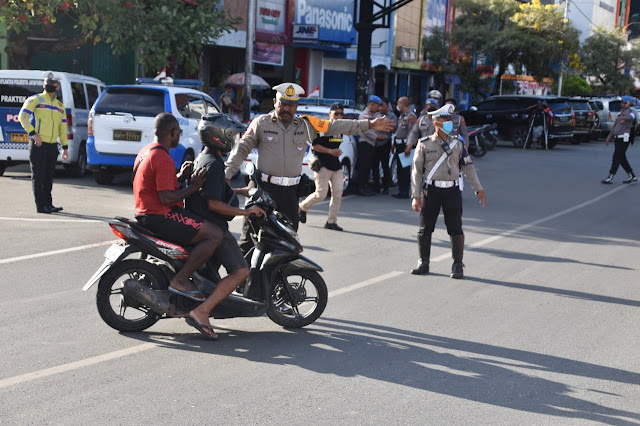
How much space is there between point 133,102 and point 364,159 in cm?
425

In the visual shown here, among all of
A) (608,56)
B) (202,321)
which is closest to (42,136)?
(202,321)

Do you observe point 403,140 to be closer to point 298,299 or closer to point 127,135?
point 127,135

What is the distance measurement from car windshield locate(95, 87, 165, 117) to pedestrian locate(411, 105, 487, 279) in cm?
730

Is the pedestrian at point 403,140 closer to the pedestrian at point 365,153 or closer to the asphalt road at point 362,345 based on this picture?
the pedestrian at point 365,153

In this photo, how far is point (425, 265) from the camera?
9.25 metres

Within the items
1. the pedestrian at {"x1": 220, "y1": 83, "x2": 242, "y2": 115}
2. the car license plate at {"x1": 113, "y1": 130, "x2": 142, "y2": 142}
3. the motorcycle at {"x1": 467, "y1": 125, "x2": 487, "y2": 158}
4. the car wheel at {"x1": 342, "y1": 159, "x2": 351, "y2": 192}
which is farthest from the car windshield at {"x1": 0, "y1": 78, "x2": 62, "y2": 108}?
the motorcycle at {"x1": 467, "y1": 125, "x2": 487, "y2": 158}

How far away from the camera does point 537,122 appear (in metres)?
30.3

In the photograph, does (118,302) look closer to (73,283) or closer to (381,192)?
(73,283)

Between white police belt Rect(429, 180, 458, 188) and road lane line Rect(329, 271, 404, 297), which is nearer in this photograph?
road lane line Rect(329, 271, 404, 297)

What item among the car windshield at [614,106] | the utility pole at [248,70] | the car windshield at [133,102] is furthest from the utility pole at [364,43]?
the car windshield at [614,106]

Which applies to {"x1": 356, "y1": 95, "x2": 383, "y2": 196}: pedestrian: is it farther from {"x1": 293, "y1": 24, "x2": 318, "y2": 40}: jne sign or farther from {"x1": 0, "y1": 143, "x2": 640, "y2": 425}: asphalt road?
{"x1": 293, "y1": 24, "x2": 318, "y2": 40}: jne sign

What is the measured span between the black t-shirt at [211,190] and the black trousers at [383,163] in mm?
9663

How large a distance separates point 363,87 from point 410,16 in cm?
1979

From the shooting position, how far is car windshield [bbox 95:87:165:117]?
15273 millimetres
